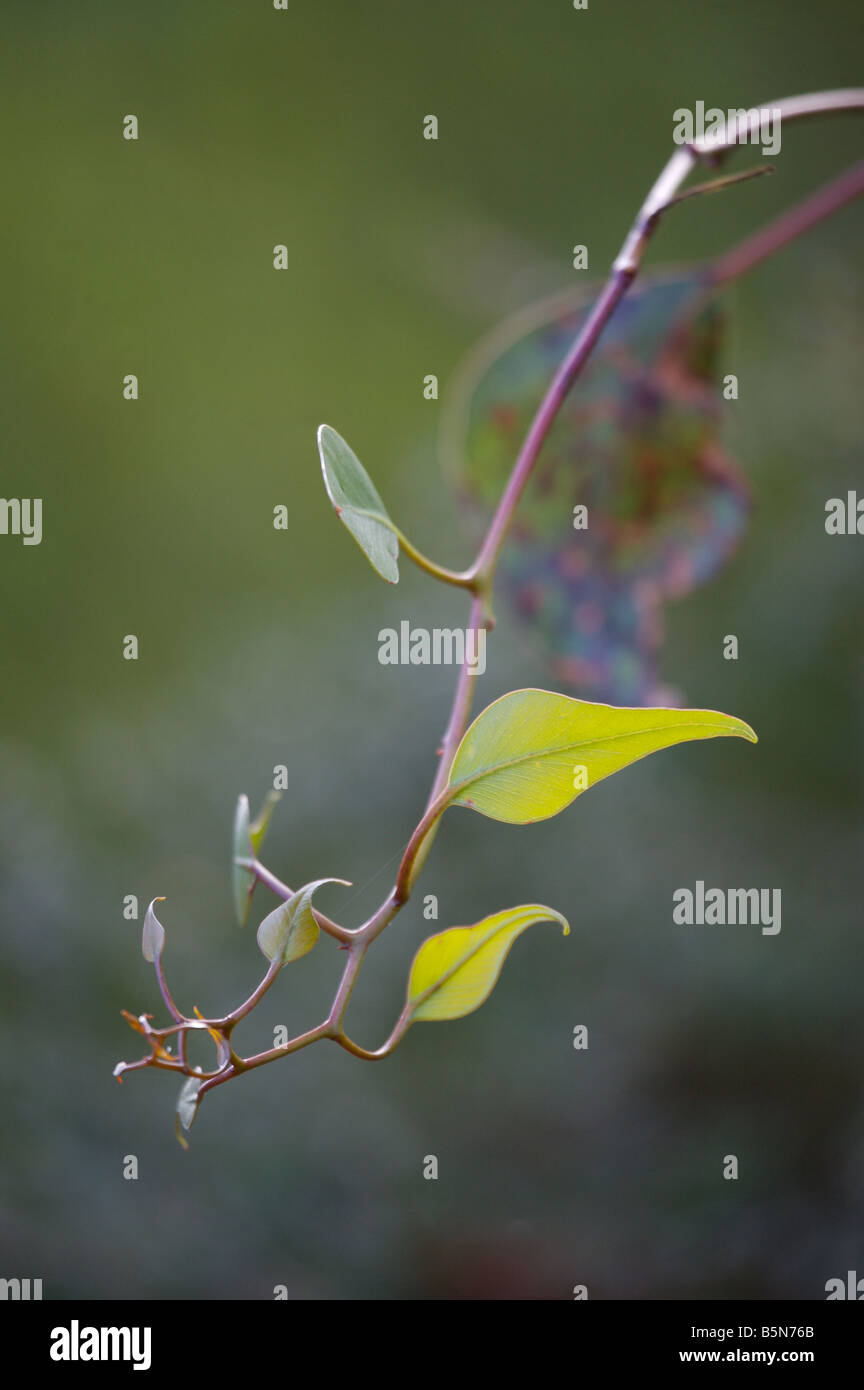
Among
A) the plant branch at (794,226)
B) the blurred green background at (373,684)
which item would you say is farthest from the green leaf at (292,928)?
the blurred green background at (373,684)

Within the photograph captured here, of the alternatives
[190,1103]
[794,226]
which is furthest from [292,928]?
[794,226]

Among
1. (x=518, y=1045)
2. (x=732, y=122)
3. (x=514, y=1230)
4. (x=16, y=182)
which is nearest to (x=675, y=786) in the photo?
(x=518, y=1045)

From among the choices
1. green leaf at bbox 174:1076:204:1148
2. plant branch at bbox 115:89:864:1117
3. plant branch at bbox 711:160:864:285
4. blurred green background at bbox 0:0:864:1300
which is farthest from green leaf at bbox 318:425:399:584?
blurred green background at bbox 0:0:864:1300

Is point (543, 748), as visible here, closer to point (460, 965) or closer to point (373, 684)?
point (460, 965)

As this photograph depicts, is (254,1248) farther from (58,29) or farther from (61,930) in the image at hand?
(58,29)

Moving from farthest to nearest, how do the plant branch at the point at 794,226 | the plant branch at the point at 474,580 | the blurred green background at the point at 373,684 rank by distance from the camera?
the blurred green background at the point at 373,684, the plant branch at the point at 794,226, the plant branch at the point at 474,580

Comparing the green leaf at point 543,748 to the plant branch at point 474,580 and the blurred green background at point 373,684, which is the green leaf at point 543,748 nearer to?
the plant branch at point 474,580
